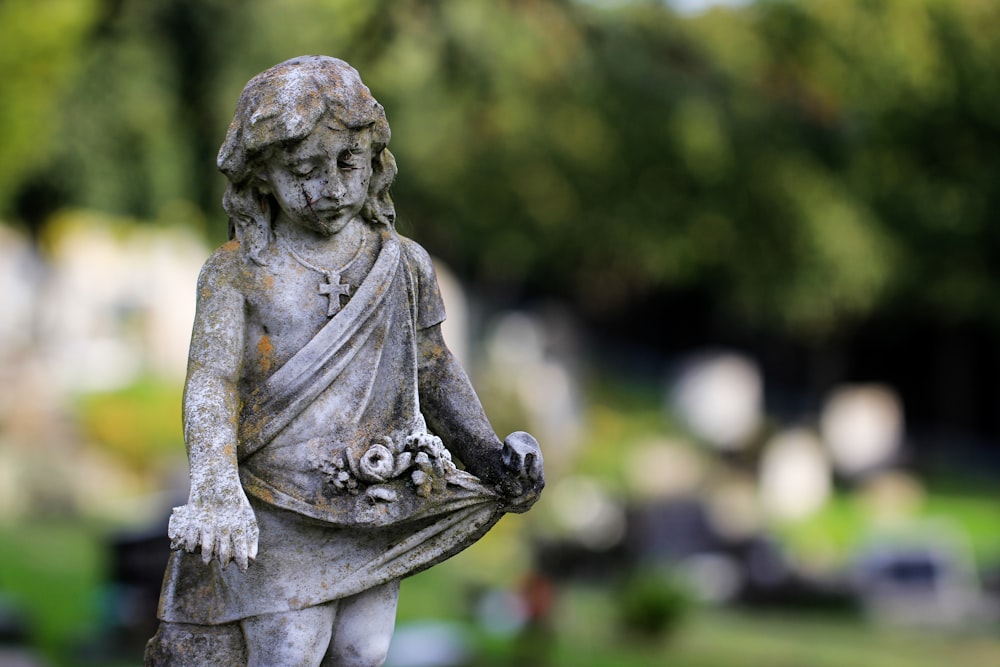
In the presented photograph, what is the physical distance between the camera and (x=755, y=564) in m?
18.5

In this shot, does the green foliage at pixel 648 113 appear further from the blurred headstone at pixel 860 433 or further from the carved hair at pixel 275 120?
the blurred headstone at pixel 860 433

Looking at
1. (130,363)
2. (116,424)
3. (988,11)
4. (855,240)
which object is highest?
(988,11)

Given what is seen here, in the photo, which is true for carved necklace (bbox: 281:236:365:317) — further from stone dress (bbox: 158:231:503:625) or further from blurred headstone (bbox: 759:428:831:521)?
blurred headstone (bbox: 759:428:831:521)

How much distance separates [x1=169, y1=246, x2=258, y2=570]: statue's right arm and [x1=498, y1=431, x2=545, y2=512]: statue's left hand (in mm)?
769

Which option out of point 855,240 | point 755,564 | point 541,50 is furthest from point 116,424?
point 855,240

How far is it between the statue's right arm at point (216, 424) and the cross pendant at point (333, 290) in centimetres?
25

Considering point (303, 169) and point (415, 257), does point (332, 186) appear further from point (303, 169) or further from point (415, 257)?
point (415, 257)

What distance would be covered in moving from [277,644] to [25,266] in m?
26.4

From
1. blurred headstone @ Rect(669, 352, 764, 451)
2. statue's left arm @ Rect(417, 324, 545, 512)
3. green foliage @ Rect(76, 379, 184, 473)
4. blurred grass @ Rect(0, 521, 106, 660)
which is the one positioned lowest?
statue's left arm @ Rect(417, 324, 545, 512)

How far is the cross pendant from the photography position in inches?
170

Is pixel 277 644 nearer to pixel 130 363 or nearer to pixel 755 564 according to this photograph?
pixel 755 564

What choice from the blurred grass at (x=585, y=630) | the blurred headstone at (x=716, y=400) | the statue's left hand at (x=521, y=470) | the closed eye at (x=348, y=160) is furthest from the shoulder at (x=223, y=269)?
the blurred headstone at (x=716, y=400)

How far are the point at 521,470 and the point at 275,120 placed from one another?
1252mm

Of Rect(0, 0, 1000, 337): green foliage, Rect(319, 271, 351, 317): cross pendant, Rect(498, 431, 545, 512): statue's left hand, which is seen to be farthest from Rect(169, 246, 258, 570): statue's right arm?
Rect(0, 0, 1000, 337): green foliage
